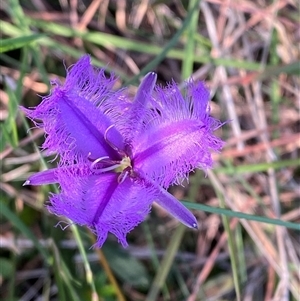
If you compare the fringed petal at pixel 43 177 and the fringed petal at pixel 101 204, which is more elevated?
the fringed petal at pixel 43 177

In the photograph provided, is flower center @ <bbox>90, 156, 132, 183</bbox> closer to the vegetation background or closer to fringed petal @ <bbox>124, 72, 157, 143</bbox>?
fringed petal @ <bbox>124, 72, 157, 143</bbox>

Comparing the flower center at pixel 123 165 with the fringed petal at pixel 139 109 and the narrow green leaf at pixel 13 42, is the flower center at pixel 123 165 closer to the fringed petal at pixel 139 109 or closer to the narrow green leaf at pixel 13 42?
the fringed petal at pixel 139 109

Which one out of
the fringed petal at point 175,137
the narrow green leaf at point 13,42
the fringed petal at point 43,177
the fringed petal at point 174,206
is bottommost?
the fringed petal at point 174,206

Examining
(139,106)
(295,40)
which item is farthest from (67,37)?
(139,106)

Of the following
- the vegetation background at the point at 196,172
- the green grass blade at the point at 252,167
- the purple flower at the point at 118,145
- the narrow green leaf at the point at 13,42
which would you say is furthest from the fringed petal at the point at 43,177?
the green grass blade at the point at 252,167

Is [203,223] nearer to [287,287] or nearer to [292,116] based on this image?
[287,287]

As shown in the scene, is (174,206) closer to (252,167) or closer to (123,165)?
(123,165)

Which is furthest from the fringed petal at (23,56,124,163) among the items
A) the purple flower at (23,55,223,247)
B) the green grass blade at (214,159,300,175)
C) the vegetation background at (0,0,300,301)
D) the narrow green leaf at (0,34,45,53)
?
the green grass blade at (214,159,300,175)
